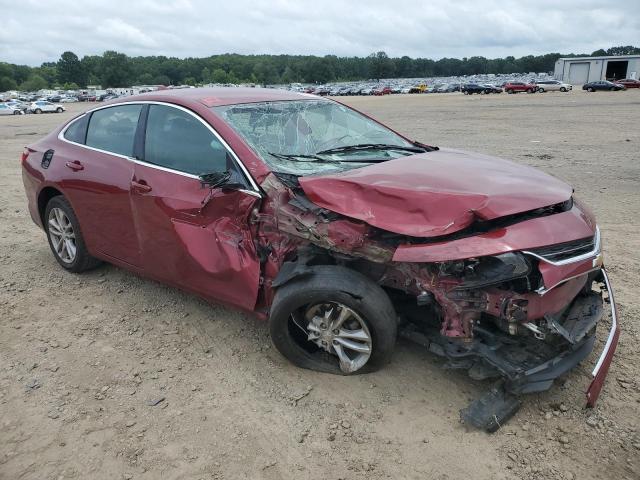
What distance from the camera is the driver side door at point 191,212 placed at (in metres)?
3.35

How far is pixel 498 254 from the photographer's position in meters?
2.58

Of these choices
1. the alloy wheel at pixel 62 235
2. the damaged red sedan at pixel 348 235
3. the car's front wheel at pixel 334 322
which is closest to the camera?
the damaged red sedan at pixel 348 235

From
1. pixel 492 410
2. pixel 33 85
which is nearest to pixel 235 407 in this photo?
pixel 492 410

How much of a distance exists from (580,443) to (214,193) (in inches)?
99.5

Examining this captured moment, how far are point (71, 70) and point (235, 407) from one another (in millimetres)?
154770

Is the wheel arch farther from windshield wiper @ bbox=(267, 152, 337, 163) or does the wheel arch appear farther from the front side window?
windshield wiper @ bbox=(267, 152, 337, 163)

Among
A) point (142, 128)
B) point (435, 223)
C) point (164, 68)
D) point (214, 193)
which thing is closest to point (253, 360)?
point (214, 193)

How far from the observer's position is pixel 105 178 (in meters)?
4.13

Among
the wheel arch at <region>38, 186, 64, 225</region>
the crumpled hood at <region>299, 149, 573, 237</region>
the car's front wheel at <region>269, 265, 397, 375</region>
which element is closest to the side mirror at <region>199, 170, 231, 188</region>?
the crumpled hood at <region>299, 149, 573, 237</region>

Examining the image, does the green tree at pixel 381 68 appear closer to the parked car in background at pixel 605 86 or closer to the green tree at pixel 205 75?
the green tree at pixel 205 75

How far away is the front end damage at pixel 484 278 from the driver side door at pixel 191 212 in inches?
8.0

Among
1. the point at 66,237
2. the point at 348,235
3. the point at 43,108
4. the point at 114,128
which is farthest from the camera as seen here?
the point at 43,108

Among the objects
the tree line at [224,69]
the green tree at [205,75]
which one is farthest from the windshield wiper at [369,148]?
the green tree at [205,75]

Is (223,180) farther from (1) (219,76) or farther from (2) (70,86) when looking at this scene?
Result: (2) (70,86)
